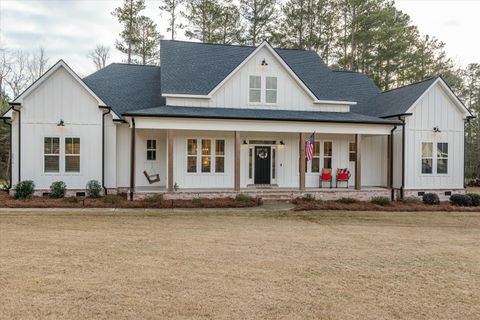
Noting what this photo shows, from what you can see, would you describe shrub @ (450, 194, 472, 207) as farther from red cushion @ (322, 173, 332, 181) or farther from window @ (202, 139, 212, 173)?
window @ (202, 139, 212, 173)

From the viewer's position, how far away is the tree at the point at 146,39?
31.2 m

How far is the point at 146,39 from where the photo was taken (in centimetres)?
3148

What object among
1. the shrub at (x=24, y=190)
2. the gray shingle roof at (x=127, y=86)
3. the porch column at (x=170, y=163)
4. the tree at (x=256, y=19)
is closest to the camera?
the shrub at (x=24, y=190)

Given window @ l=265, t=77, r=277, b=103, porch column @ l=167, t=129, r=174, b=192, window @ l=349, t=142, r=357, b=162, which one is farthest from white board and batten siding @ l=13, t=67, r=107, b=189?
window @ l=349, t=142, r=357, b=162

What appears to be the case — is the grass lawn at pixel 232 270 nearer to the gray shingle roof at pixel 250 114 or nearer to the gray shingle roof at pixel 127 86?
the gray shingle roof at pixel 250 114

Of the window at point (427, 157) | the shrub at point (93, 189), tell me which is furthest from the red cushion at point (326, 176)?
the shrub at point (93, 189)

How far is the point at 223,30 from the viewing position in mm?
31281

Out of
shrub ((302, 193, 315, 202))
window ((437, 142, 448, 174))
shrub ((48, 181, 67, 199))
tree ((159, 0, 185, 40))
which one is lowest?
shrub ((302, 193, 315, 202))

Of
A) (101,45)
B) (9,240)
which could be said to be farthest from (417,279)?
(101,45)

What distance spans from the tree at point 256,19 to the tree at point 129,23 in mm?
9059

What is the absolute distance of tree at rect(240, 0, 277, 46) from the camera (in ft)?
104

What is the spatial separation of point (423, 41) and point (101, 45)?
3527 cm

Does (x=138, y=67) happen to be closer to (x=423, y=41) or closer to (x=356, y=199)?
(x=356, y=199)

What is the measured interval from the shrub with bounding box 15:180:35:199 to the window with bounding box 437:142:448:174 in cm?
1890
